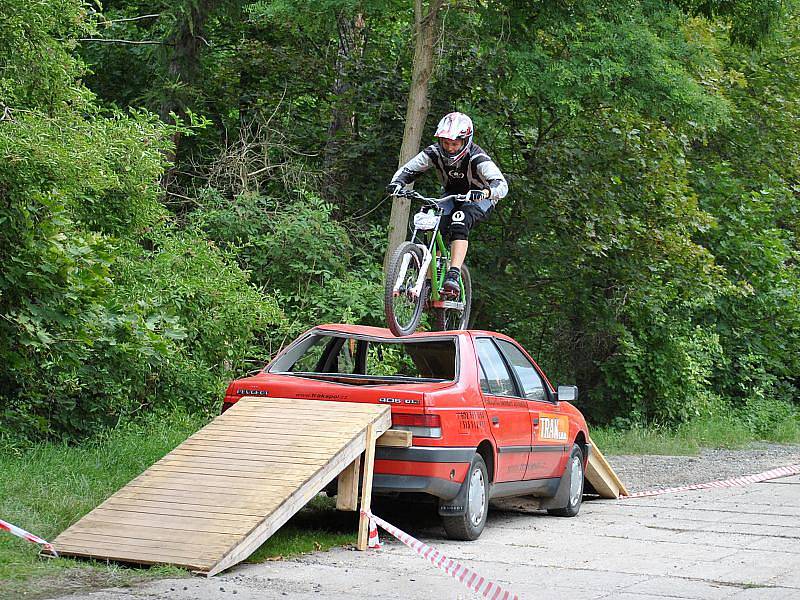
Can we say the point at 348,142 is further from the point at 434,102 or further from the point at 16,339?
the point at 16,339

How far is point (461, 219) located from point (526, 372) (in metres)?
1.72


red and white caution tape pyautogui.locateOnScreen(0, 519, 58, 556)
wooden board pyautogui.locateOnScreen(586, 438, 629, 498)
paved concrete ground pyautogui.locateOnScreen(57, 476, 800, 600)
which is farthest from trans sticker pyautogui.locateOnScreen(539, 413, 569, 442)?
red and white caution tape pyautogui.locateOnScreen(0, 519, 58, 556)

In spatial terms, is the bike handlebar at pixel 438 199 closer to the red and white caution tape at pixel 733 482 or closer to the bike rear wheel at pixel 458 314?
the bike rear wheel at pixel 458 314

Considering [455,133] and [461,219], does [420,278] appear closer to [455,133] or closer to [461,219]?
[461,219]

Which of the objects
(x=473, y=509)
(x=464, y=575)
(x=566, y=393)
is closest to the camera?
(x=464, y=575)

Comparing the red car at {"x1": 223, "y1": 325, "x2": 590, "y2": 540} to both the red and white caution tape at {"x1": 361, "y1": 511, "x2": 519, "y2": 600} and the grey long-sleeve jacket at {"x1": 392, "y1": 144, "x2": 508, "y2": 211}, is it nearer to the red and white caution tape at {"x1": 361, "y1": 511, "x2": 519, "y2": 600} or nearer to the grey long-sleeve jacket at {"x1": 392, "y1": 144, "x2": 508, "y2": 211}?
the red and white caution tape at {"x1": 361, "y1": 511, "x2": 519, "y2": 600}

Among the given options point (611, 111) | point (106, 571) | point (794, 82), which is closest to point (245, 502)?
point (106, 571)

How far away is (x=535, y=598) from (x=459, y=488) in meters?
2.09

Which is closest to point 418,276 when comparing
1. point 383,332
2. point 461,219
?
point 383,332

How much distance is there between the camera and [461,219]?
11125mm

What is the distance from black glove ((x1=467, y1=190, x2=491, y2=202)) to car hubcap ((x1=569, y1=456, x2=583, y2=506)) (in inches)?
121

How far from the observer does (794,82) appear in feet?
91.5

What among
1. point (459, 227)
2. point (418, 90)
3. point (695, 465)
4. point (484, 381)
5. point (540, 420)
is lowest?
point (695, 465)

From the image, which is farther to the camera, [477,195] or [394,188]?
[394,188]
